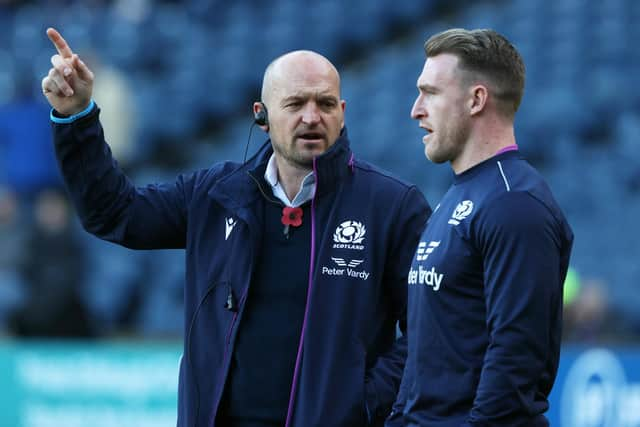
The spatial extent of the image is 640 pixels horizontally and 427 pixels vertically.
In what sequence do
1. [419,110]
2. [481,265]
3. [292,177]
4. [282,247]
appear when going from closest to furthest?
[481,265] → [419,110] → [282,247] → [292,177]

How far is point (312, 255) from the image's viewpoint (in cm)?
401

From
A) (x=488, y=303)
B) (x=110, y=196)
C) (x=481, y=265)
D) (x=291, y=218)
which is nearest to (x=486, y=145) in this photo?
(x=481, y=265)

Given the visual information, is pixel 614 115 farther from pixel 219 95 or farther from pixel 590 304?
pixel 219 95

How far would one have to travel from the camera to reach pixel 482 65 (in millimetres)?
3420

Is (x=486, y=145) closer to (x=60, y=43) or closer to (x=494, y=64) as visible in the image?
(x=494, y=64)

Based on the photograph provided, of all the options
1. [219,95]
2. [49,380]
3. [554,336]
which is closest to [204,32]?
[219,95]

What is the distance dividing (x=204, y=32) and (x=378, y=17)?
2004mm

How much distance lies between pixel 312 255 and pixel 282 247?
121 mm

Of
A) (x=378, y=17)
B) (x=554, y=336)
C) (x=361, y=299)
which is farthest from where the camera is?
(x=378, y=17)

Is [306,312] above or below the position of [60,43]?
below

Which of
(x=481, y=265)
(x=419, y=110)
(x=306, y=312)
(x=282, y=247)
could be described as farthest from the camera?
(x=282, y=247)

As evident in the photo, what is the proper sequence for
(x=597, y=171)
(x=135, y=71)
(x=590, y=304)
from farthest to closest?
(x=135, y=71)
(x=597, y=171)
(x=590, y=304)

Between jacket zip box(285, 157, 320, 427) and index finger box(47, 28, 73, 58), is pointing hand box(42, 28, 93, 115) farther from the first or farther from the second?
jacket zip box(285, 157, 320, 427)

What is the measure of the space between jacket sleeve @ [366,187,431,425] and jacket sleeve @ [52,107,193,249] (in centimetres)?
76
